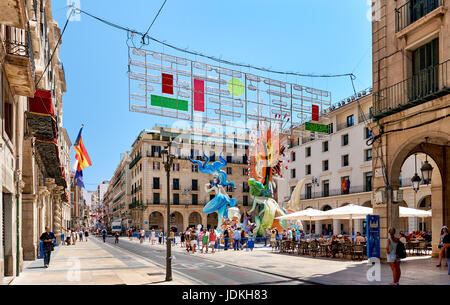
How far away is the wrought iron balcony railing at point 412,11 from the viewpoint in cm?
1424

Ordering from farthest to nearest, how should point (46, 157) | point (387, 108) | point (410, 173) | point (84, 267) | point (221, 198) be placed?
point (410, 173), point (221, 198), point (46, 157), point (84, 267), point (387, 108)

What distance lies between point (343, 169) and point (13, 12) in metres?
41.5

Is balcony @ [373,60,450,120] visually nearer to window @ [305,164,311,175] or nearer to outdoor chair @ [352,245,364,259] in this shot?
outdoor chair @ [352,245,364,259]

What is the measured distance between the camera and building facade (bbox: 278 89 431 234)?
38.7 m

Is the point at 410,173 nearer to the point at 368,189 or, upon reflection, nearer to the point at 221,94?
the point at 368,189

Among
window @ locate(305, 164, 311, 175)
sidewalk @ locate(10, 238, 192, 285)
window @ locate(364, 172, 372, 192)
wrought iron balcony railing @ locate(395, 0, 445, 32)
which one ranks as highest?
wrought iron balcony railing @ locate(395, 0, 445, 32)

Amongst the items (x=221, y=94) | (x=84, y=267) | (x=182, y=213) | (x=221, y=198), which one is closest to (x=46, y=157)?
(x=84, y=267)

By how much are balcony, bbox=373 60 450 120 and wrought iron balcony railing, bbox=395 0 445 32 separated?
2072 millimetres

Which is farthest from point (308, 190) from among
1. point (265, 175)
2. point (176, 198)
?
point (176, 198)

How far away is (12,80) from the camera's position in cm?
1160

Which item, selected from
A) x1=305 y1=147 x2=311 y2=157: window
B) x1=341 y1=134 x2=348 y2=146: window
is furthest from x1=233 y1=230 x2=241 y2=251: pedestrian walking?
x1=305 y1=147 x2=311 y2=157: window

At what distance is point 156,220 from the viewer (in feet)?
227
